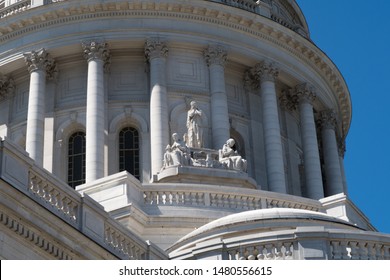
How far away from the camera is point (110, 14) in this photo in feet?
195

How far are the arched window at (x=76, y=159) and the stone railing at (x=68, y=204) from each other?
2539cm

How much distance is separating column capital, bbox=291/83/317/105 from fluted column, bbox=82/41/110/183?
11332 mm

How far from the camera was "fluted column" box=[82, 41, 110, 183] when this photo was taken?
54.2 m

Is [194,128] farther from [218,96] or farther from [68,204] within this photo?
[68,204]

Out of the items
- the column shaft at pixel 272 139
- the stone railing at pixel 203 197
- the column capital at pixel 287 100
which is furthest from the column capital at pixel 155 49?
the stone railing at pixel 203 197

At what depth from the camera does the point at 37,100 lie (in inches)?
2260

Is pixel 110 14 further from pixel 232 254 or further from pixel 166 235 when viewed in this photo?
pixel 232 254

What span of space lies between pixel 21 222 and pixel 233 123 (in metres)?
34.0

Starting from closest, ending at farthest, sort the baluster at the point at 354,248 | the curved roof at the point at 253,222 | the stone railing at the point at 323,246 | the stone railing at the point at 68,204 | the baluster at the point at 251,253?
the stone railing at the point at 68,204
the stone railing at the point at 323,246
the baluster at the point at 354,248
the baluster at the point at 251,253
the curved roof at the point at 253,222

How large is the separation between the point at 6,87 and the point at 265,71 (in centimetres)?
1439

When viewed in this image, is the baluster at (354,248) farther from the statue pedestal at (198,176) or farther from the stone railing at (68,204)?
the statue pedestal at (198,176)

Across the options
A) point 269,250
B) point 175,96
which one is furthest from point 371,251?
point 175,96

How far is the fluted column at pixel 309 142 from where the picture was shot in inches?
2365
